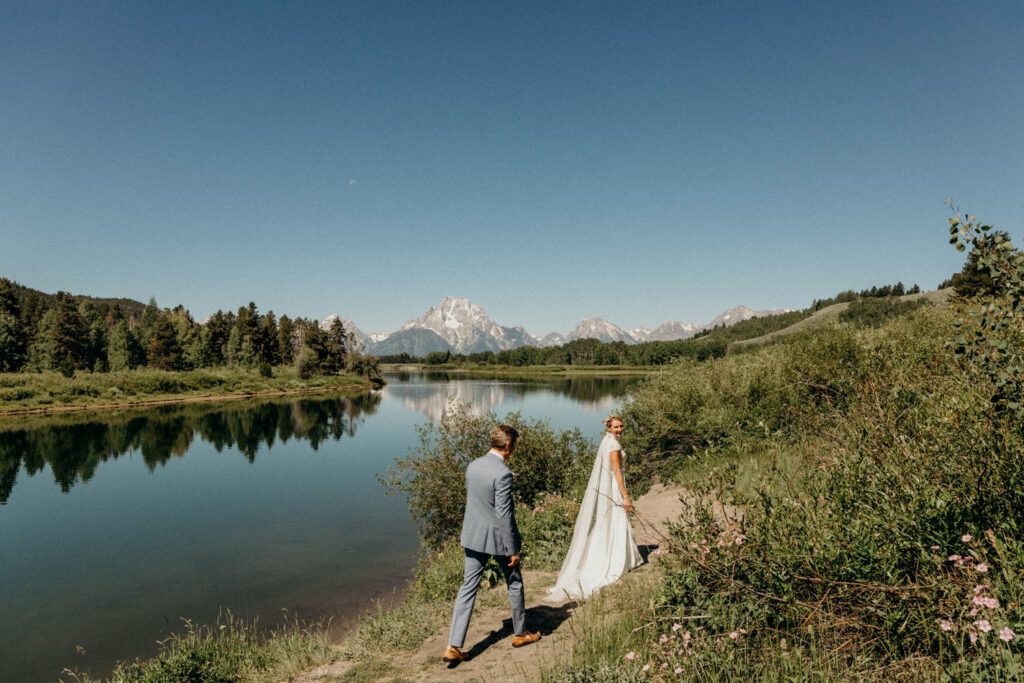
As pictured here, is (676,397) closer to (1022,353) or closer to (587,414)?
(1022,353)

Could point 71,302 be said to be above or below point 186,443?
above

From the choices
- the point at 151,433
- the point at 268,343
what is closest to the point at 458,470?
the point at 151,433

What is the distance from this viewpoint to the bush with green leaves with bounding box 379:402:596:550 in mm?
16375

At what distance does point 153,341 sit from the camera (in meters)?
90.6

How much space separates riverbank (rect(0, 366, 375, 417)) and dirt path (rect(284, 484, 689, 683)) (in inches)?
2632

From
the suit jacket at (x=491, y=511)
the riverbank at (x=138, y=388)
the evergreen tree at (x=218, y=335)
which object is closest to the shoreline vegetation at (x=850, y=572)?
the suit jacket at (x=491, y=511)

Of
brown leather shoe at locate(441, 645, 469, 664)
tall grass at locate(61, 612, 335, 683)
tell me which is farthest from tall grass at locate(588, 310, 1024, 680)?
tall grass at locate(61, 612, 335, 683)

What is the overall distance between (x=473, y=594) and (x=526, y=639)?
1.03 metres

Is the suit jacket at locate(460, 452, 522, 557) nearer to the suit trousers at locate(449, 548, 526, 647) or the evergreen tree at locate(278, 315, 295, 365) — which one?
the suit trousers at locate(449, 548, 526, 647)

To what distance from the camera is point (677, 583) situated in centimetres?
596

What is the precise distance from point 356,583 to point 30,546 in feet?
46.7

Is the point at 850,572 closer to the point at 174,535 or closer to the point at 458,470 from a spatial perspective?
the point at 458,470

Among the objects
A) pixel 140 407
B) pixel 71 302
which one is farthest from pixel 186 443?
pixel 71 302

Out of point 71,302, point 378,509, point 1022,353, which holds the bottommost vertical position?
point 378,509
